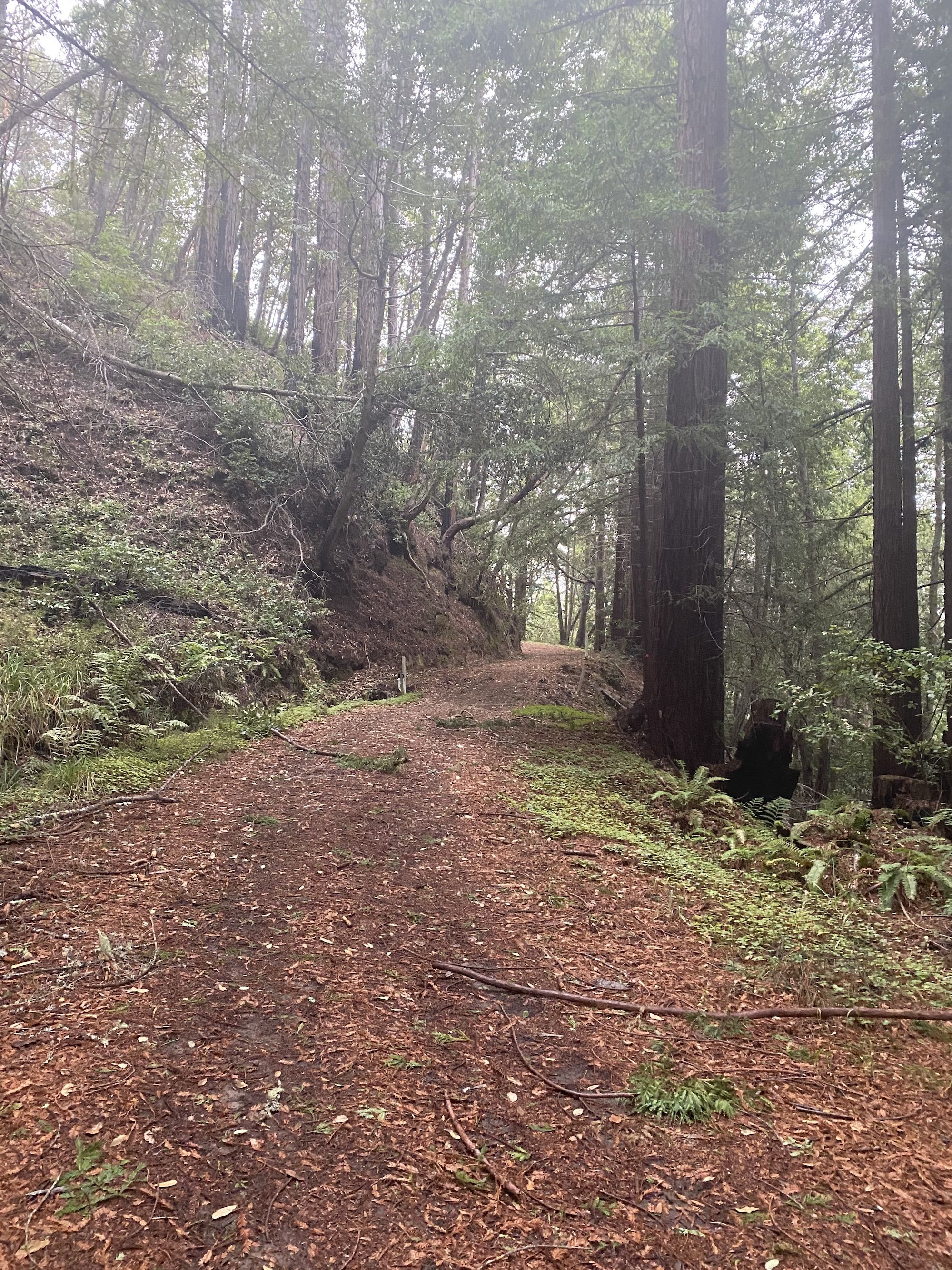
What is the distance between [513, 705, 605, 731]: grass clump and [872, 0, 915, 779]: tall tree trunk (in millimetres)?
3478

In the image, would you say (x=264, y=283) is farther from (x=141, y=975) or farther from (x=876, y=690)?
(x=141, y=975)

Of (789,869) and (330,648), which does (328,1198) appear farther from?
(330,648)

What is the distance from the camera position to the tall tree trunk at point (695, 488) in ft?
25.6

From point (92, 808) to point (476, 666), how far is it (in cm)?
1112

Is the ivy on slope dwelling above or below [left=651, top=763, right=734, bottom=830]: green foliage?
below

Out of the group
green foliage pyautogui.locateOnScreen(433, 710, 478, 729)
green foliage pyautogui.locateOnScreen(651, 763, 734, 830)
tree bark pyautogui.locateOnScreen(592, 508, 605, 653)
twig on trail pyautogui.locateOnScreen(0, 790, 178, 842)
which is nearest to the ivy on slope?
green foliage pyautogui.locateOnScreen(651, 763, 734, 830)

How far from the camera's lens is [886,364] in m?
8.23

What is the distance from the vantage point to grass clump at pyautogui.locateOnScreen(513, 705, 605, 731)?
9.23m

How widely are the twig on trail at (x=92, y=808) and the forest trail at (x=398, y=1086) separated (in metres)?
0.23

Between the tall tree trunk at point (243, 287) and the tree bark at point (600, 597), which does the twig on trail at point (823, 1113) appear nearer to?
the tree bark at point (600, 597)

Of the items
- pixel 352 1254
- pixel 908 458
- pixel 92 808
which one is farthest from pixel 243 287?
pixel 352 1254

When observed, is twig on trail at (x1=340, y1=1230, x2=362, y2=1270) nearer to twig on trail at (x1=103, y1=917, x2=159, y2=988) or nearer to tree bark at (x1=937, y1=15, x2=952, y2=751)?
twig on trail at (x1=103, y1=917, x2=159, y2=988)

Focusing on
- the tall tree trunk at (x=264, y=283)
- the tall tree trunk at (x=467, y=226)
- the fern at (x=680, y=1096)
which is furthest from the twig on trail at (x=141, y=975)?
the tall tree trunk at (x=264, y=283)

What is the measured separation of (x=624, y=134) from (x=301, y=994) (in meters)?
8.90
